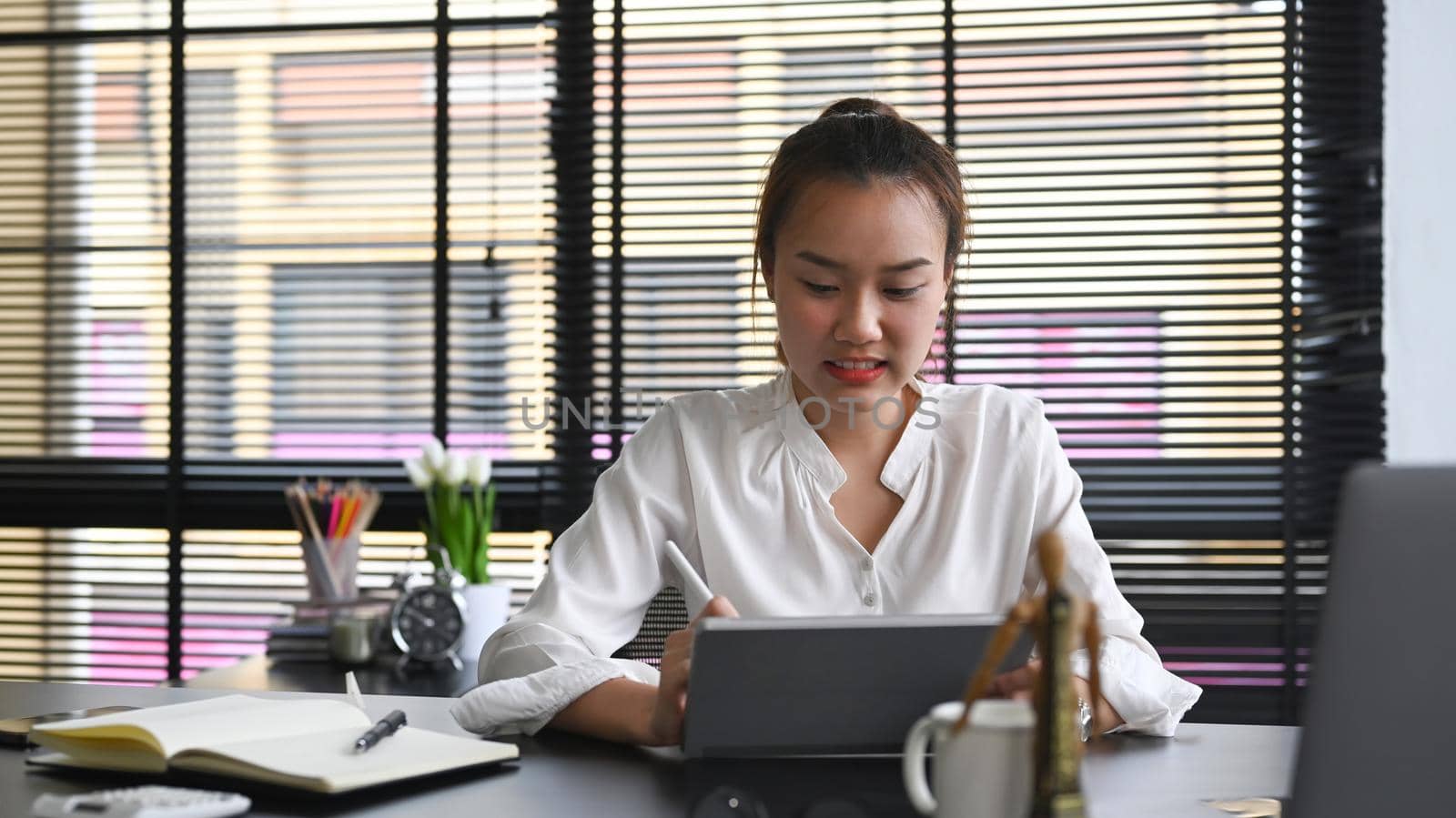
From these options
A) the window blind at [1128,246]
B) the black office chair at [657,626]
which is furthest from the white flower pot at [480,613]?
the black office chair at [657,626]

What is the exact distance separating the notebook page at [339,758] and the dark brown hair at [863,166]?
0.84 m


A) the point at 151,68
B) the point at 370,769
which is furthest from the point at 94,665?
the point at 370,769

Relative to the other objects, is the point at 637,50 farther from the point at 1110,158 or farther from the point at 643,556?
the point at 643,556

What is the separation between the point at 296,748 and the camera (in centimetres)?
111

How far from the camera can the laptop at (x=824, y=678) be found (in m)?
1.03

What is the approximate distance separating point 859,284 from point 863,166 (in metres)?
0.16

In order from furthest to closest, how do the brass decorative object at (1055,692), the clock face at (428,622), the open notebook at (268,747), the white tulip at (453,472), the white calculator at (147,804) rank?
1. the white tulip at (453,472)
2. the clock face at (428,622)
3. the open notebook at (268,747)
4. the white calculator at (147,804)
5. the brass decorative object at (1055,692)

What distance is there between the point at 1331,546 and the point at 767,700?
1.74 feet

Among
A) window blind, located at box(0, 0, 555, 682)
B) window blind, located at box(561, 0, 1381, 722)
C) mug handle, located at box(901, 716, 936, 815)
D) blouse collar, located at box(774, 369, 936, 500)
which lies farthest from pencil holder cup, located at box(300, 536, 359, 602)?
mug handle, located at box(901, 716, 936, 815)

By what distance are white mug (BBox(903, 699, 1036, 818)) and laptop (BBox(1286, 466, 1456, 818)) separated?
5.8 inches

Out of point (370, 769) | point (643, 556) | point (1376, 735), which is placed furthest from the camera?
point (643, 556)

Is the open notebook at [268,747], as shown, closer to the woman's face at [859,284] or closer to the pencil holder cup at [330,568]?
the woman's face at [859,284]

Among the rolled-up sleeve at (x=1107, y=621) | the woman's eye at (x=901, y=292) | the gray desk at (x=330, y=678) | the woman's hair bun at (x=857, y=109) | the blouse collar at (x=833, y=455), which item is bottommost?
the gray desk at (x=330, y=678)

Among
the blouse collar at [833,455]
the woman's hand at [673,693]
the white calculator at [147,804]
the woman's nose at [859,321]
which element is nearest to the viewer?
the white calculator at [147,804]
